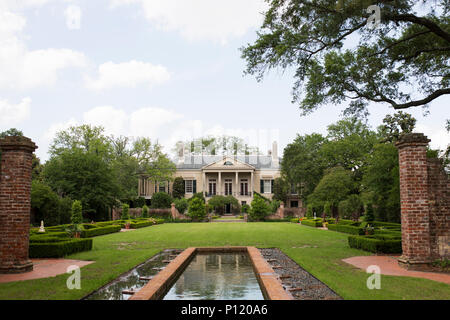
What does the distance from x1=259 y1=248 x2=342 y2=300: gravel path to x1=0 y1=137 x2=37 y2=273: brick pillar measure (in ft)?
18.8

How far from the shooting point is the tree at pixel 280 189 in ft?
132

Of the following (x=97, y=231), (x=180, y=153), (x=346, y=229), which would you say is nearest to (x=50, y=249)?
(x=97, y=231)

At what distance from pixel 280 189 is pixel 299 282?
3449 cm

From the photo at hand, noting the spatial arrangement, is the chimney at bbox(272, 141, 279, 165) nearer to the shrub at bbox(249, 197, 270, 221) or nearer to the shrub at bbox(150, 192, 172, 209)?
the shrub at bbox(249, 197, 270, 221)

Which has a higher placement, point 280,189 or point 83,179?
point 83,179

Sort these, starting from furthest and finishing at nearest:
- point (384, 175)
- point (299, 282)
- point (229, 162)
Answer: point (229, 162)
point (384, 175)
point (299, 282)

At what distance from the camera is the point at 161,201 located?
38.7 meters

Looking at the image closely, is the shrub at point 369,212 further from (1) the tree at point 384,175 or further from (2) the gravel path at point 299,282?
(2) the gravel path at point 299,282

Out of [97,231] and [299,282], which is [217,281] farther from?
[97,231]

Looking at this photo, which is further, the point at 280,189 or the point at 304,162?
the point at 280,189

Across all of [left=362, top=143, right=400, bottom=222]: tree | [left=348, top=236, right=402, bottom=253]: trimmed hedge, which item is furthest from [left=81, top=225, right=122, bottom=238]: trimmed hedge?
[left=362, top=143, right=400, bottom=222]: tree

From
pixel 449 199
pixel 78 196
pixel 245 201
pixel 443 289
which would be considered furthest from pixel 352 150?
pixel 443 289

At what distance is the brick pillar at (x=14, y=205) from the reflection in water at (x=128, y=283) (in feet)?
8.05

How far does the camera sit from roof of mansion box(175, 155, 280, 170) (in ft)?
146
